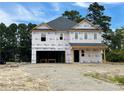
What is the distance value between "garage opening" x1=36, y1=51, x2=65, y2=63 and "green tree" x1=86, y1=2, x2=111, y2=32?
16113 mm

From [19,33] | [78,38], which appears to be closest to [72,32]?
[78,38]

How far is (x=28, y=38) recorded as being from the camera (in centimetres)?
5491

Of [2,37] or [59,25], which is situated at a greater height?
[59,25]

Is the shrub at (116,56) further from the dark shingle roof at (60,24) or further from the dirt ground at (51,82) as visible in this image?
the dirt ground at (51,82)

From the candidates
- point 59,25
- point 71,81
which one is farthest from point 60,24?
point 71,81

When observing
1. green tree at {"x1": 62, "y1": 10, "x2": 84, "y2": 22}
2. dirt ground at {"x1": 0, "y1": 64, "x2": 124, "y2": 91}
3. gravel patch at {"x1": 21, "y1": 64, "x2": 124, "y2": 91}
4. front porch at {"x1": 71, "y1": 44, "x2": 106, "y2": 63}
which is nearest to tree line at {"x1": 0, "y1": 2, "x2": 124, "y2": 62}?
green tree at {"x1": 62, "y1": 10, "x2": 84, "y2": 22}

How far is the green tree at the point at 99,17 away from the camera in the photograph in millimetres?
59281

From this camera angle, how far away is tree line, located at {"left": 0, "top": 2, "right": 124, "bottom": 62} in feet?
173

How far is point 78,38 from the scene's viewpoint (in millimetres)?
44562

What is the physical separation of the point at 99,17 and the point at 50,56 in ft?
57.5

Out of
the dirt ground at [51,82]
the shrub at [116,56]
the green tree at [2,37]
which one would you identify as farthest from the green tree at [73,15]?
the dirt ground at [51,82]

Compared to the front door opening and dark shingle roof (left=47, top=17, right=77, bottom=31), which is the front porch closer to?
the front door opening

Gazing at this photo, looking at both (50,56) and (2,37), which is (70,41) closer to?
(50,56)

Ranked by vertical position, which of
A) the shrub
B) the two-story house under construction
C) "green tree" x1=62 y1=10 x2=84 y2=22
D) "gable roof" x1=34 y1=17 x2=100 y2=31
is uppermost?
"green tree" x1=62 y1=10 x2=84 y2=22
